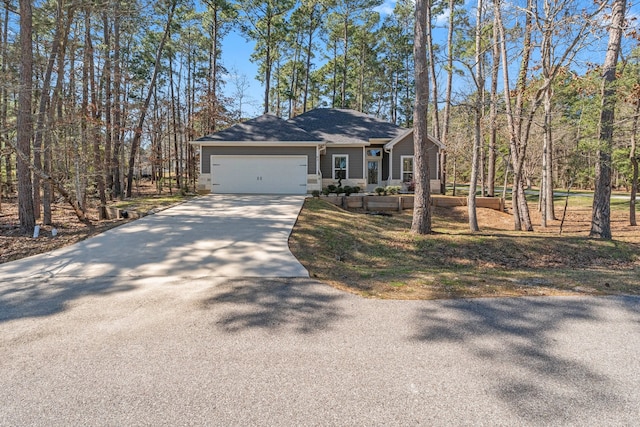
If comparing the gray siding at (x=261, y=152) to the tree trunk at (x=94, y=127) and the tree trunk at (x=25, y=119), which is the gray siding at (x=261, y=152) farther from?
the tree trunk at (x=25, y=119)

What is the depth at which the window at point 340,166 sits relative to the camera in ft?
60.0

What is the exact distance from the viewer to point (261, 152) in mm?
16000

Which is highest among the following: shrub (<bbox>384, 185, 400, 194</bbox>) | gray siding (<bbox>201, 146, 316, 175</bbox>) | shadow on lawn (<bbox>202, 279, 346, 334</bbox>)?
gray siding (<bbox>201, 146, 316, 175</bbox>)

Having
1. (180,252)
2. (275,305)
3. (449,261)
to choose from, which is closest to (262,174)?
(180,252)

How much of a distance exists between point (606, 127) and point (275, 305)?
988 cm

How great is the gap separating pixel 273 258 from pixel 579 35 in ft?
33.8

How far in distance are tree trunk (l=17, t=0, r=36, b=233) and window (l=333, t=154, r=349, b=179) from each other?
12.5m

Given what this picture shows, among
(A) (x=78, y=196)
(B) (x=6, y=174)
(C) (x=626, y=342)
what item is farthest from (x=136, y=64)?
(C) (x=626, y=342)

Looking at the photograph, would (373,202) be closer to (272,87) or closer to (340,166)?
(340,166)

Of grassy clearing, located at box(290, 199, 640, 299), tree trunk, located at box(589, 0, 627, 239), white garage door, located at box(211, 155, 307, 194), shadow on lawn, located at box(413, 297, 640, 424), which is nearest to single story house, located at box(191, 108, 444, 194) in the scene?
white garage door, located at box(211, 155, 307, 194)

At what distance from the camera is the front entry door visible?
1917cm

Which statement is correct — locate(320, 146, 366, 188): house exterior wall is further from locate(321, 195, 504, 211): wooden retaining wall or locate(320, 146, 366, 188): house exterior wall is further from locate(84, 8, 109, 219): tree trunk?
locate(84, 8, 109, 219): tree trunk

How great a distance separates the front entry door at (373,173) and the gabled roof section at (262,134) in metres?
3.79

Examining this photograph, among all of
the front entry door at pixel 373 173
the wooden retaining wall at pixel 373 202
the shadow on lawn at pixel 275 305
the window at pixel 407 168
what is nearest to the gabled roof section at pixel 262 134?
the wooden retaining wall at pixel 373 202
